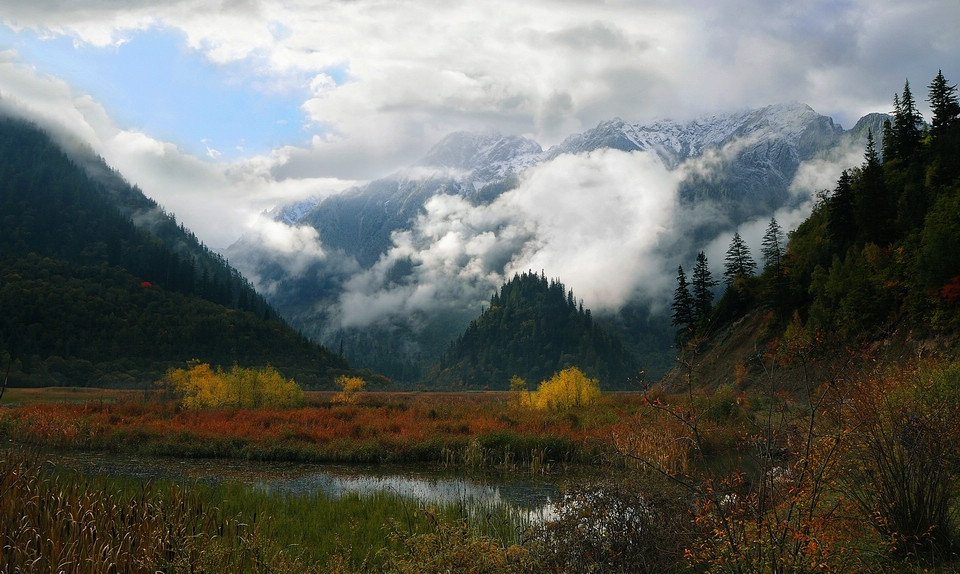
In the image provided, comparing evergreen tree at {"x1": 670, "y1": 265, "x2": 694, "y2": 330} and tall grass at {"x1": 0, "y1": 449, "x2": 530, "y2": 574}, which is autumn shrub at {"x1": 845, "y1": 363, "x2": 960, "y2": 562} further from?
evergreen tree at {"x1": 670, "y1": 265, "x2": 694, "y2": 330}

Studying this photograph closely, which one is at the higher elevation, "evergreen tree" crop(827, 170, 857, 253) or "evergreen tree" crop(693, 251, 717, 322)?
"evergreen tree" crop(827, 170, 857, 253)

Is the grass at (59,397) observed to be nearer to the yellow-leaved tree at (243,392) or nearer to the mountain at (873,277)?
the yellow-leaved tree at (243,392)

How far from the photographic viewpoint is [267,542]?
33.1 feet

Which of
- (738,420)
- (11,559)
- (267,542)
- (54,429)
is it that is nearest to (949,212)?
(738,420)

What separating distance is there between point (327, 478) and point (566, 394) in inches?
1447

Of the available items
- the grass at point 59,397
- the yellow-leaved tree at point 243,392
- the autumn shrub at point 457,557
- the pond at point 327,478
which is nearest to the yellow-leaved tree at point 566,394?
the yellow-leaved tree at point 243,392

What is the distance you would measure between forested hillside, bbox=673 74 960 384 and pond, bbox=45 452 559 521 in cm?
2888

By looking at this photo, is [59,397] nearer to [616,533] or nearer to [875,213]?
[616,533]

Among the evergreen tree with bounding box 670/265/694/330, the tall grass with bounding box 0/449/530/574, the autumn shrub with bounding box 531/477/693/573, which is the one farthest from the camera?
the evergreen tree with bounding box 670/265/694/330

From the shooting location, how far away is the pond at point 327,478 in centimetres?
2172

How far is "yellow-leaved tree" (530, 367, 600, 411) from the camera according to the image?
5903 cm

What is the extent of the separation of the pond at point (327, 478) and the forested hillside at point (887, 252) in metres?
28.9

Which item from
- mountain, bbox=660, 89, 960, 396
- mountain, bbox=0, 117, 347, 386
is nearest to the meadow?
mountain, bbox=660, 89, 960, 396

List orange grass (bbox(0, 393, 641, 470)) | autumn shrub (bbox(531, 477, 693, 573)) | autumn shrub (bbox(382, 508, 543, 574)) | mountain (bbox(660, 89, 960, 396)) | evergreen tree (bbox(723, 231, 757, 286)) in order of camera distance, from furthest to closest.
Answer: evergreen tree (bbox(723, 231, 757, 286)), mountain (bbox(660, 89, 960, 396)), orange grass (bbox(0, 393, 641, 470)), autumn shrub (bbox(531, 477, 693, 573)), autumn shrub (bbox(382, 508, 543, 574))
